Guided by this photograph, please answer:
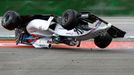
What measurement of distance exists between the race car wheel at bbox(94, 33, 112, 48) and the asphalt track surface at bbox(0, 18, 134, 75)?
0.17 meters

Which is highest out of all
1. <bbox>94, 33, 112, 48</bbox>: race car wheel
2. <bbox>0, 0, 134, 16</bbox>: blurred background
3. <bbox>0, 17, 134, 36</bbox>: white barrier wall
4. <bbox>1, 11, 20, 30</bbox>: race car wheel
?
<bbox>1, 11, 20, 30</bbox>: race car wheel

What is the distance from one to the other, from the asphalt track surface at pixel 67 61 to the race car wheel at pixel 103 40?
0.17 metres

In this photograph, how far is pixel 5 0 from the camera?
22.8 meters

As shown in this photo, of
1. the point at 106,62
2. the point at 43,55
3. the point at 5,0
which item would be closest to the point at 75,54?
the point at 43,55

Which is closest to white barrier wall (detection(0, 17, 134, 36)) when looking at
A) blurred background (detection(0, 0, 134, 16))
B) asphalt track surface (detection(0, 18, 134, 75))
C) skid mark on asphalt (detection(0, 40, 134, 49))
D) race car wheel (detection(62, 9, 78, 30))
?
blurred background (detection(0, 0, 134, 16))

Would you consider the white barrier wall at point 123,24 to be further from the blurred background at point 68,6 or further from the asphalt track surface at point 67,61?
the asphalt track surface at point 67,61

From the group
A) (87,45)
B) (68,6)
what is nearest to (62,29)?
(87,45)

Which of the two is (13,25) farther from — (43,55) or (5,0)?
(5,0)

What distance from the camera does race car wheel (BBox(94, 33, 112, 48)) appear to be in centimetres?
1441

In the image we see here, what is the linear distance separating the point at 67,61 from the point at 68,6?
1147 cm

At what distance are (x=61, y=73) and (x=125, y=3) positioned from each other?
45.1 ft

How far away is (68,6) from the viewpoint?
75.4ft

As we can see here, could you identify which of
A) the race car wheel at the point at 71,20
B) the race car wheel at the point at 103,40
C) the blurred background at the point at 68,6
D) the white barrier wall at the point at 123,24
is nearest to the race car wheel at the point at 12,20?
the race car wheel at the point at 71,20

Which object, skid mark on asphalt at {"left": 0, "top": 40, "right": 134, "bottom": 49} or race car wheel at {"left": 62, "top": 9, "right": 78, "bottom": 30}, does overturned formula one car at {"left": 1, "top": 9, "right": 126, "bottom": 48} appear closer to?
race car wheel at {"left": 62, "top": 9, "right": 78, "bottom": 30}
